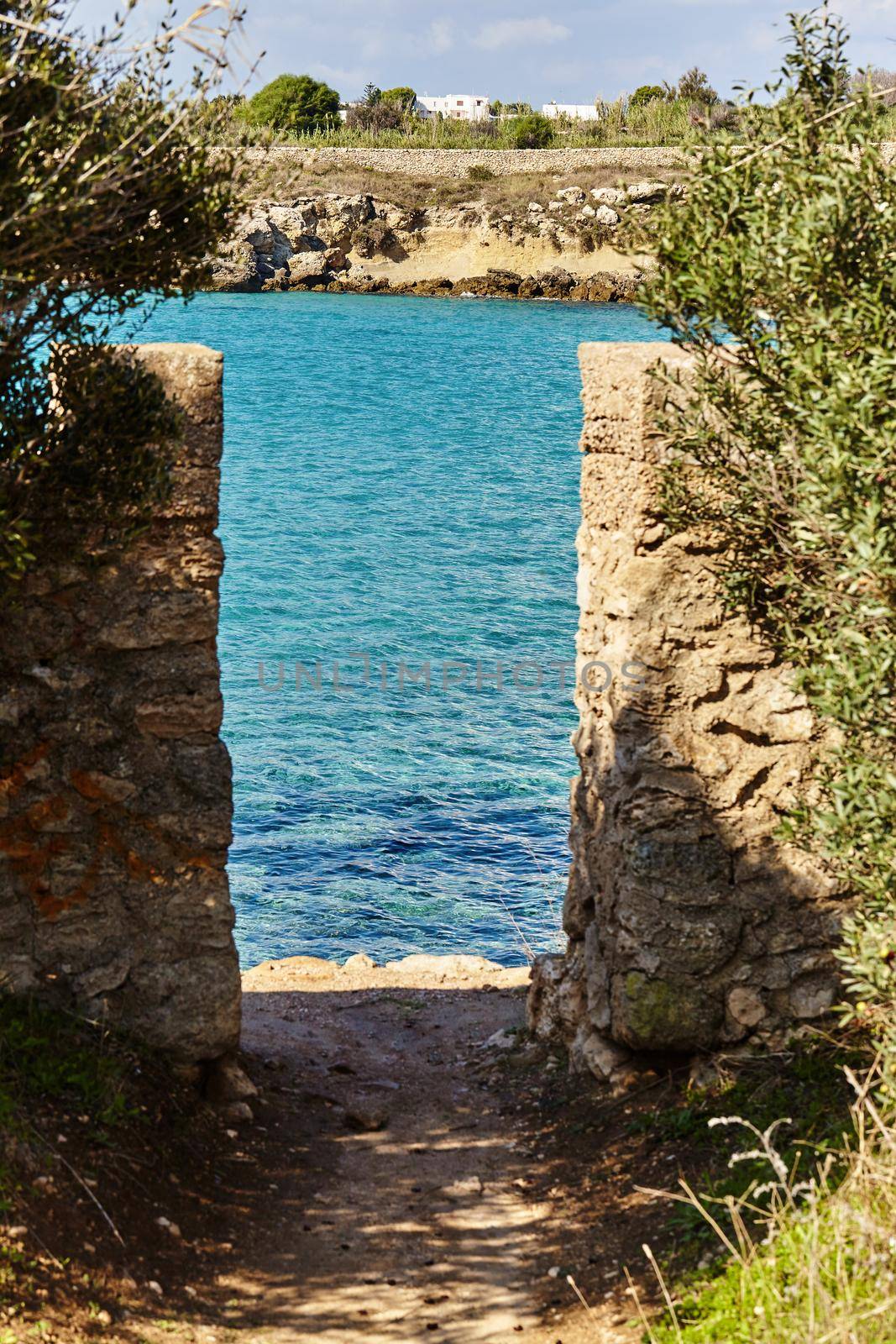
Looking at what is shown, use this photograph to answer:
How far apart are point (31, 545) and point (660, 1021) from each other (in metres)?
4.90

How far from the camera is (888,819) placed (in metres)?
6.16

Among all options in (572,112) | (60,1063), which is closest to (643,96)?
(572,112)

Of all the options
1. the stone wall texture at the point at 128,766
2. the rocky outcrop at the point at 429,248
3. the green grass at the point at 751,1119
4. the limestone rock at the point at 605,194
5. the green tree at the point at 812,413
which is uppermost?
the limestone rock at the point at 605,194

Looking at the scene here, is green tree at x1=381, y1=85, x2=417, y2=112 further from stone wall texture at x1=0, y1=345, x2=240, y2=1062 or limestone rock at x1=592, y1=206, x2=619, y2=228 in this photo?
stone wall texture at x1=0, y1=345, x2=240, y2=1062

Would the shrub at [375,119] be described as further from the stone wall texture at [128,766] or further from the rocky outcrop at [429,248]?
the stone wall texture at [128,766]

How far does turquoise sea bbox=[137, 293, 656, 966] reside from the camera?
17328 millimetres

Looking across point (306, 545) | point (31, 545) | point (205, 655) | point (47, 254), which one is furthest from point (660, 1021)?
point (306, 545)

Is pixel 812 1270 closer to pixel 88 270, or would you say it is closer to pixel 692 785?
pixel 692 785

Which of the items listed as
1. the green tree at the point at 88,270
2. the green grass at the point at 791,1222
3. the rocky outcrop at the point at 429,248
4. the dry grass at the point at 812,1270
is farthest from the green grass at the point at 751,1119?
the rocky outcrop at the point at 429,248

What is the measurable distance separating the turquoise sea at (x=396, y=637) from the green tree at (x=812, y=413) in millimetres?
9187

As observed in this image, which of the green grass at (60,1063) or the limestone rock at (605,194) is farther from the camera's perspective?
the limestone rock at (605,194)

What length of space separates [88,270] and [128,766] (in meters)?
3.00

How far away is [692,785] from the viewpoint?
27.9ft

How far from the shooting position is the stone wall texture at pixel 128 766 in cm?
813
